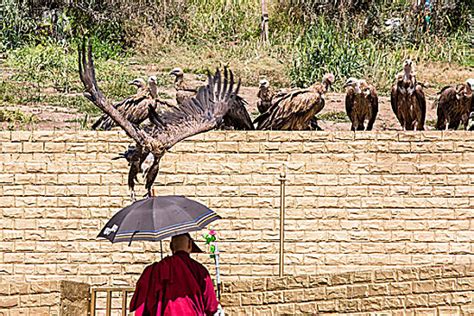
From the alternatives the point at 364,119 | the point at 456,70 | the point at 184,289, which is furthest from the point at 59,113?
the point at 184,289

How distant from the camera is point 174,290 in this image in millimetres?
6418

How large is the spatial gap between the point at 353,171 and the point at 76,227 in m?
3.50

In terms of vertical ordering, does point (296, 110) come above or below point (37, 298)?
above

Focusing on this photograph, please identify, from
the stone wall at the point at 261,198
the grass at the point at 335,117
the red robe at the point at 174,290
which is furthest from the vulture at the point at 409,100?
the red robe at the point at 174,290

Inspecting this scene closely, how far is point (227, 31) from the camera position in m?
23.0

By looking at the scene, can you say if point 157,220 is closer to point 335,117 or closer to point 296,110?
point 296,110

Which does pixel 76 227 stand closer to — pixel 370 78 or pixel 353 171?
pixel 353 171

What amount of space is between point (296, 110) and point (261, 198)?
1.39 metres

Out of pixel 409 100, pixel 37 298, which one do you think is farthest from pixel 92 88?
pixel 409 100

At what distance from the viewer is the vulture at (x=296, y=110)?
42.9 ft

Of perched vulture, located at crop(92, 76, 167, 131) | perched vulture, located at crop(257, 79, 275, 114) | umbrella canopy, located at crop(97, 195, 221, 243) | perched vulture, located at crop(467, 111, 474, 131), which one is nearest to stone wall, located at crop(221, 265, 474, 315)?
umbrella canopy, located at crop(97, 195, 221, 243)

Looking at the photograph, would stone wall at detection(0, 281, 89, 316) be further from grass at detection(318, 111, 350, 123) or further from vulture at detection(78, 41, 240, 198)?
grass at detection(318, 111, 350, 123)

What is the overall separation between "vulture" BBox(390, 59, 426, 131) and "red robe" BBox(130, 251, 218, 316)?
290 inches

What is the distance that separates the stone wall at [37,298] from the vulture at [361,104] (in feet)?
20.6
